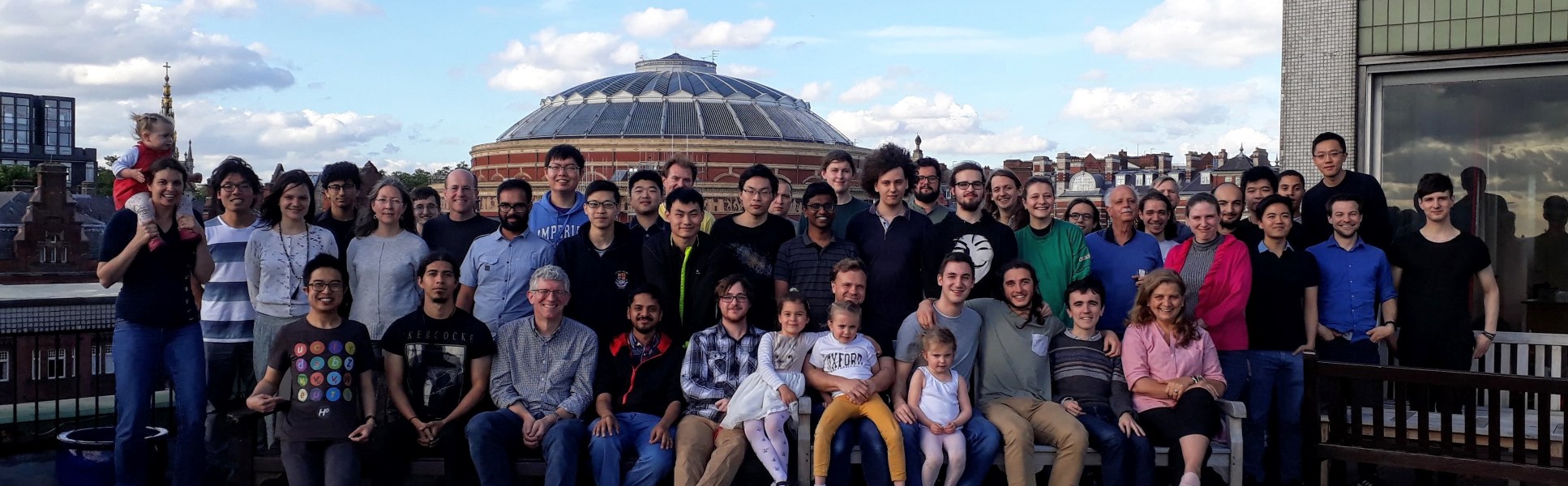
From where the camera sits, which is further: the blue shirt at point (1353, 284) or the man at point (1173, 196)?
the man at point (1173, 196)

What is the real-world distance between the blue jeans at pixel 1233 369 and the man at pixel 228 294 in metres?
5.24

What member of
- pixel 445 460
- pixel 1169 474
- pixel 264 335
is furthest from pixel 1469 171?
pixel 264 335

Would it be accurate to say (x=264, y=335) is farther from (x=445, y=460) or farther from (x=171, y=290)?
(x=445, y=460)

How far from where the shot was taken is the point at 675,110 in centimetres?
9419

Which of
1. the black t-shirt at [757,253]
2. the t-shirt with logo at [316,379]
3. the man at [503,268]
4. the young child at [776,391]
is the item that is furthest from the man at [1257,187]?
the t-shirt with logo at [316,379]

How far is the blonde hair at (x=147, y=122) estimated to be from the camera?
253 inches

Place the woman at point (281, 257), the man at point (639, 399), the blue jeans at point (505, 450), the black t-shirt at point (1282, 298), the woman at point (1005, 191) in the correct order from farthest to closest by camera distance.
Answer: the woman at point (1005, 191) → the black t-shirt at point (1282, 298) → the woman at point (281, 257) → the man at point (639, 399) → the blue jeans at point (505, 450)

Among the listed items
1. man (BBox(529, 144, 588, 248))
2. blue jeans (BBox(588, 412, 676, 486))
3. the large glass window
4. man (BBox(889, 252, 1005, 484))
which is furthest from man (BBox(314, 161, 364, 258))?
the large glass window

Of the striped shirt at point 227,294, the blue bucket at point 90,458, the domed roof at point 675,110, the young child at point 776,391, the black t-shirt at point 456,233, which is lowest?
the blue bucket at point 90,458

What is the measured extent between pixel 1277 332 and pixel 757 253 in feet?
9.56

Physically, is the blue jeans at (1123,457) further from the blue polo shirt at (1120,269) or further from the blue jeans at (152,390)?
the blue jeans at (152,390)

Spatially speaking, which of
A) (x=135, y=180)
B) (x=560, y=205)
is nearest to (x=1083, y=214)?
(x=560, y=205)

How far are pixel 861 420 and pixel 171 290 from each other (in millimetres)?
3578

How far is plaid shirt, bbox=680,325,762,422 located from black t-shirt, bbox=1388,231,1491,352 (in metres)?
3.77
